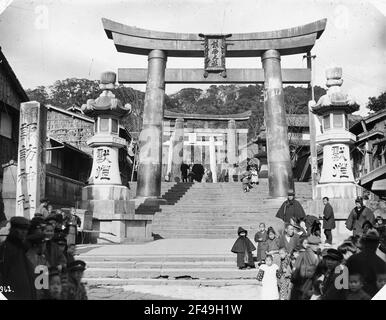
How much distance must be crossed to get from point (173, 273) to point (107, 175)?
225 inches

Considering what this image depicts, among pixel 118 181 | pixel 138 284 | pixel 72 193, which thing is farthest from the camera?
pixel 72 193

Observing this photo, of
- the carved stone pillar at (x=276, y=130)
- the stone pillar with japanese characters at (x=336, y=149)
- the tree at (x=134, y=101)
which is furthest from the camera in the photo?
the tree at (x=134, y=101)

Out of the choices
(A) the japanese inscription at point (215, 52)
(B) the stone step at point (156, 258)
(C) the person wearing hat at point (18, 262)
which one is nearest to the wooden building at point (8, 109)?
(A) the japanese inscription at point (215, 52)

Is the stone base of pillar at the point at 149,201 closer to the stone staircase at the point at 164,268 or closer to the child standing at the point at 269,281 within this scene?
the stone staircase at the point at 164,268

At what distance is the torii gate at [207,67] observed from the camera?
17.7 metres

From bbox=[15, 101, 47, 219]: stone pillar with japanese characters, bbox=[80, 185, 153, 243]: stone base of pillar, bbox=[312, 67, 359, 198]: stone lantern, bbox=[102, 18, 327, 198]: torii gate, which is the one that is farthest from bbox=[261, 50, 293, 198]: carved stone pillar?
bbox=[15, 101, 47, 219]: stone pillar with japanese characters

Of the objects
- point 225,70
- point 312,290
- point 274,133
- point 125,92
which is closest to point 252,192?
point 274,133

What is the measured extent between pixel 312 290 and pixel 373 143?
52.0 feet

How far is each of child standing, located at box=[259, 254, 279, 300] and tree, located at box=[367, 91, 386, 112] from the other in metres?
22.1

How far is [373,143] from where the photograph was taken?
65.3ft

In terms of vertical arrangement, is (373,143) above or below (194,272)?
above

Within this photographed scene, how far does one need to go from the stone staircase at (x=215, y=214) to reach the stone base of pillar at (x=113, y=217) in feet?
5.14

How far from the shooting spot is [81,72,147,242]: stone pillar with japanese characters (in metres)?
12.0
